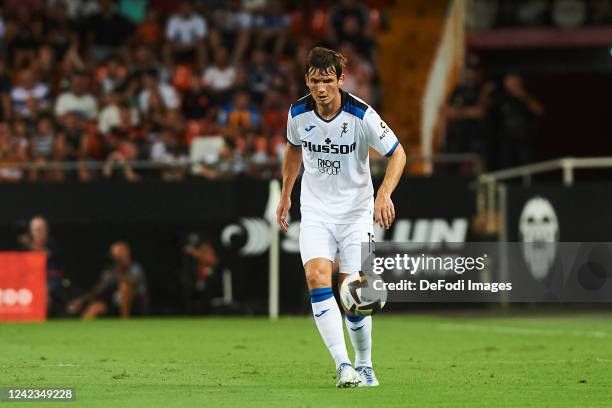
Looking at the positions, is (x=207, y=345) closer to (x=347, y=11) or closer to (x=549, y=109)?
(x=347, y=11)

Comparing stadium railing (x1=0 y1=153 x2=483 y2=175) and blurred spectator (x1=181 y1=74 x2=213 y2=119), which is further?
blurred spectator (x1=181 y1=74 x2=213 y2=119)

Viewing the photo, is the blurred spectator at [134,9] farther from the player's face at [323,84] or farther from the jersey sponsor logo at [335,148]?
the player's face at [323,84]

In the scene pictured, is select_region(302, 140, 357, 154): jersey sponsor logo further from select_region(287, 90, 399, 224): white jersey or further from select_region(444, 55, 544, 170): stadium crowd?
select_region(444, 55, 544, 170): stadium crowd

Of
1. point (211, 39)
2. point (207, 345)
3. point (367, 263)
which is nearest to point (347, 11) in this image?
point (211, 39)

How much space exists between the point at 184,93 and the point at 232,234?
4.89m

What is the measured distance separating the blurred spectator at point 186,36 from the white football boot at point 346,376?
52.0ft

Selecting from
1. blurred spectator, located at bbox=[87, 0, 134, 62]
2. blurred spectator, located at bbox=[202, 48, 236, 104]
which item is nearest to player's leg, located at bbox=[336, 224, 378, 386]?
blurred spectator, located at bbox=[202, 48, 236, 104]

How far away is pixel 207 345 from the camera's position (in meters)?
14.1

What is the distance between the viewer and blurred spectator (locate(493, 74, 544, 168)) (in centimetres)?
2189

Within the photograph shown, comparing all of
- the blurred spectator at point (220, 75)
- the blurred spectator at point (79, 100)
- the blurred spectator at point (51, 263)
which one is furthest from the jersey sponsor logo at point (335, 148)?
the blurred spectator at point (220, 75)

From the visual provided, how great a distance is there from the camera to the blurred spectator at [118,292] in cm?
1959

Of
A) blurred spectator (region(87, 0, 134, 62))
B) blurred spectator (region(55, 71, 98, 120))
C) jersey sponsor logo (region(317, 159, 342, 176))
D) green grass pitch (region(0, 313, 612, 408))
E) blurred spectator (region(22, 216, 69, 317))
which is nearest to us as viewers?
green grass pitch (region(0, 313, 612, 408))

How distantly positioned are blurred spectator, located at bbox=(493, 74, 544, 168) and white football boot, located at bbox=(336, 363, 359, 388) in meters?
13.0

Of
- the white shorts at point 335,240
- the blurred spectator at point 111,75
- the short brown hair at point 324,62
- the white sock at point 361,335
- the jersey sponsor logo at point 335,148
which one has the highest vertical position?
the blurred spectator at point 111,75
